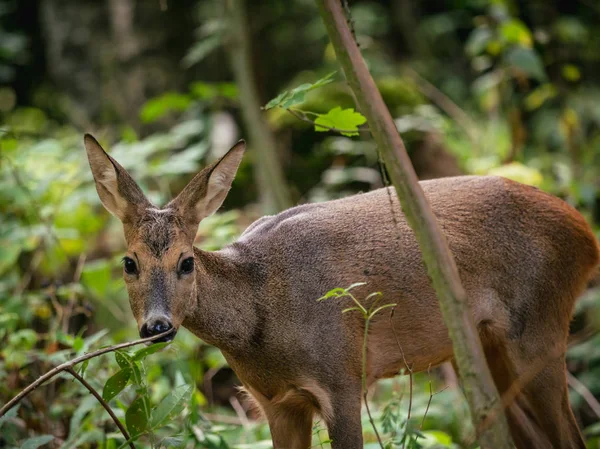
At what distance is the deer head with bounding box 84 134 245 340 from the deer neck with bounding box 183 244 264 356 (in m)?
0.10

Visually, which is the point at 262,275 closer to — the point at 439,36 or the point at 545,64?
the point at 545,64

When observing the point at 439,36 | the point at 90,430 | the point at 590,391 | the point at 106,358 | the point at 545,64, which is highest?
the point at 439,36

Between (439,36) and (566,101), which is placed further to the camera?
(439,36)

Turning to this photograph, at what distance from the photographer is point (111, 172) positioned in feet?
14.4

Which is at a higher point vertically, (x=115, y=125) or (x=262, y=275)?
(x=115, y=125)

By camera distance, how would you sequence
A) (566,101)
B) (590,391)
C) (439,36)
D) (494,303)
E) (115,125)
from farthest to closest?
1. (439,36)
2. (115,125)
3. (566,101)
4. (590,391)
5. (494,303)

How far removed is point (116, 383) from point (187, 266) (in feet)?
2.44

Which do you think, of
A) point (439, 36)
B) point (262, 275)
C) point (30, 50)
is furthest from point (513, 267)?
point (30, 50)

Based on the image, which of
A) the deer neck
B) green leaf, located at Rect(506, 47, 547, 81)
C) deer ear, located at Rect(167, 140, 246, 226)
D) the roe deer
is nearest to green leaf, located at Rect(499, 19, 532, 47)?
green leaf, located at Rect(506, 47, 547, 81)

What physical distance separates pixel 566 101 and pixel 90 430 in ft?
21.7

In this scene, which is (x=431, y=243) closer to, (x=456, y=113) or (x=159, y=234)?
(x=159, y=234)

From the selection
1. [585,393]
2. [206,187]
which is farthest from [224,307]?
[585,393]

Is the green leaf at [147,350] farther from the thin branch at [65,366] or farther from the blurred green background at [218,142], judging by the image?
the blurred green background at [218,142]

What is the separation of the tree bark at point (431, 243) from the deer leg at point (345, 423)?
1291mm
